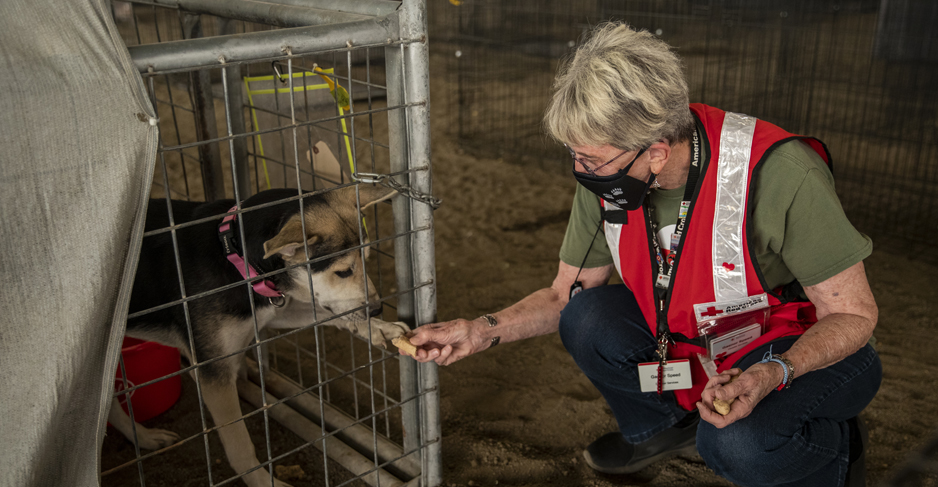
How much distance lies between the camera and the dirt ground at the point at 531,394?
2682 mm

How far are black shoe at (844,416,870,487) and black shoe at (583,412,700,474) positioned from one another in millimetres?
522

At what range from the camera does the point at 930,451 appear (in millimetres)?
957

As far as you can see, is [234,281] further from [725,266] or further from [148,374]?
[725,266]

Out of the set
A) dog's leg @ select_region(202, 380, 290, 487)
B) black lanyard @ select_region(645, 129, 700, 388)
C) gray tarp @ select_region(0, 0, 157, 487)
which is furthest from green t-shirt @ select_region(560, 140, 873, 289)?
dog's leg @ select_region(202, 380, 290, 487)

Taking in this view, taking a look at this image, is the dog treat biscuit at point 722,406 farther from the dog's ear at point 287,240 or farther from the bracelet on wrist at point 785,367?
the dog's ear at point 287,240

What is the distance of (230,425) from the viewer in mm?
2361

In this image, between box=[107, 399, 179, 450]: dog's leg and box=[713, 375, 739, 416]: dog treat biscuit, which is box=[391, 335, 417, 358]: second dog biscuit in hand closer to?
box=[713, 375, 739, 416]: dog treat biscuit

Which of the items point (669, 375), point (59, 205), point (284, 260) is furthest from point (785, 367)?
point (59, 205)

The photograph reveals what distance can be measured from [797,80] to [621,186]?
4451 mm

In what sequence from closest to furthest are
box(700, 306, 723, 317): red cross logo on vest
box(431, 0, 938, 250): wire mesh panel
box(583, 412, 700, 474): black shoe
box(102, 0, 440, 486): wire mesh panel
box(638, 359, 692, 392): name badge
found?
box(102, 0, 440, 486): wire mesh panel
box(700, 306, 723, 317): red cross logo on vest
box(638, 359, 692, 392): name badge
box(583, 412, 700, 474): black shoe
box(431, 0, 938, 250): wire mesh panel

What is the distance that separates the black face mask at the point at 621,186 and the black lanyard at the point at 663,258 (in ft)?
0.39

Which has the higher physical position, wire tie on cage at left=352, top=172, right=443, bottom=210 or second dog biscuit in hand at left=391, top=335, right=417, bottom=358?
wire tie on cage at left=352, top=172, right=443, bottom=210

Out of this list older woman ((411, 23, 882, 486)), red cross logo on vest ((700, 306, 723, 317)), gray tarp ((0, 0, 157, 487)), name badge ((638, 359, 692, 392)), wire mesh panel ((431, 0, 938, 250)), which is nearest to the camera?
gray tarp ((0, 0, 157, 487))

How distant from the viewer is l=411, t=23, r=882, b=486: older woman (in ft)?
6.38
